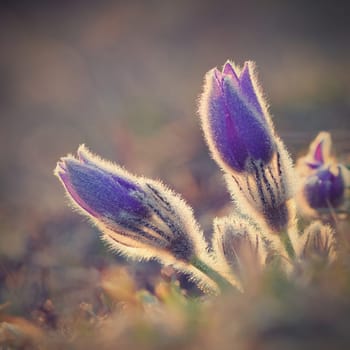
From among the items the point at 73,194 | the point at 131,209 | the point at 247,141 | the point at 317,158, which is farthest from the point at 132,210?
the point at 317,158

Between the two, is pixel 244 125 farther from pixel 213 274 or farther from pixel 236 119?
pixel 213 274

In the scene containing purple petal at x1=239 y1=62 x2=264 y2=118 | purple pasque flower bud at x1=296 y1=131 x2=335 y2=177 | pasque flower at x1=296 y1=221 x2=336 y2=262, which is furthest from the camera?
purple pasque flower bud at x1=296 y1=131 x2=335 y2=177

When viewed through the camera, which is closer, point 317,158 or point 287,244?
point 287,244

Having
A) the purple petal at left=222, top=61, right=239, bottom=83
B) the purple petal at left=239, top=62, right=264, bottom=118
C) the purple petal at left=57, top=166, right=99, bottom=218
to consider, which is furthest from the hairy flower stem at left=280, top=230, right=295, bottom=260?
the purple petal at left=57, top=166, right=99, bottom=218

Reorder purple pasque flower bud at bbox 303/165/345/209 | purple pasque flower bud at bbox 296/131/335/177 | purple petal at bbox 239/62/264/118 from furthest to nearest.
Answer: purple pasque flower bud at bbox 296/131/335/177 < purple pasque flower bud at bbox 303/165/345/209 < purple petal at bbox 239/62/264/118

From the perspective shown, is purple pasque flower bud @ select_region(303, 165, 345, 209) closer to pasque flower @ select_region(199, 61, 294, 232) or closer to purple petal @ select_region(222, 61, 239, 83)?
pasque flower @ select_region(199, 61, 294, 232)

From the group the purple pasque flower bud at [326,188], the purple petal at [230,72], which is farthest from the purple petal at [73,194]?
the purple pasque flower bud at [326,188]
